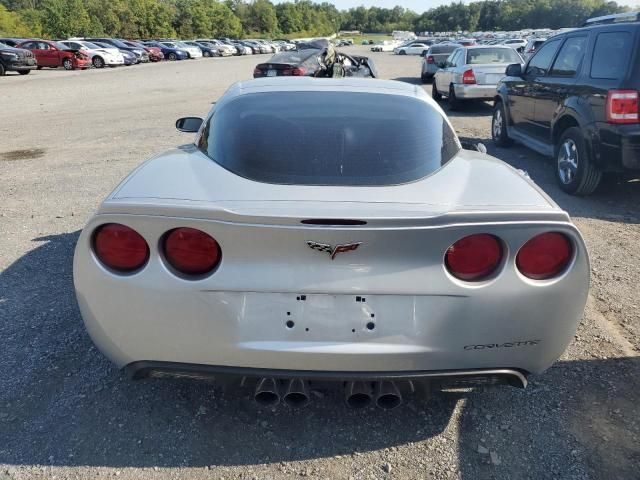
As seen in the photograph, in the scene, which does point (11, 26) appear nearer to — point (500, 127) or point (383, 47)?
point (383, 47)

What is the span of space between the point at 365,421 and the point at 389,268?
3.10 feet

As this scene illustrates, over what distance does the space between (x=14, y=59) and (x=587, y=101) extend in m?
26.8

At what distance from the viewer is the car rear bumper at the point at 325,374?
224 cm

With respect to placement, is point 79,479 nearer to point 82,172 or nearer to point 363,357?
point 363,357

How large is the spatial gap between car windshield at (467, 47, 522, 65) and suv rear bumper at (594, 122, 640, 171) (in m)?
8.40

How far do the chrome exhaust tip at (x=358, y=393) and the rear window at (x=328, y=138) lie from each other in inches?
34.7

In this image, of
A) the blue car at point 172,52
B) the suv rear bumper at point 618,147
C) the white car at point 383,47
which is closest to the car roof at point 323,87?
the suv rear bumper at point 618,147

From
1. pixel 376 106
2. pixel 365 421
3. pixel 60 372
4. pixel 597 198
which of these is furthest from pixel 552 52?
pixel 60 372

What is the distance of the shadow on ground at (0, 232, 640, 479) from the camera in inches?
97.2

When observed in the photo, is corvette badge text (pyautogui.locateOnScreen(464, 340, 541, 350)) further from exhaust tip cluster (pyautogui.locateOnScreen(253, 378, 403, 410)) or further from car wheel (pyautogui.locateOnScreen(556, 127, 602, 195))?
car wheel (pyautogui.locateOnScreen(556, 127, 602, 195))

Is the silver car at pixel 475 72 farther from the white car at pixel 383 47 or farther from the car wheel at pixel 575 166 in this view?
the white car at pixel 383 47

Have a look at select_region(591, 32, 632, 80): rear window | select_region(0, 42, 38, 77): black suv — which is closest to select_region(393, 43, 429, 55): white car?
select_region(0, 42, 38, 77): black suv

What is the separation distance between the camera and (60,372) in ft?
10.1

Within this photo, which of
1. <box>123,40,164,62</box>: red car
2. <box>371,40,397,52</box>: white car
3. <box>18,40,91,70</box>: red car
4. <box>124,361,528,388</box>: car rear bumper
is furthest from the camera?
<box>371,40,397,52</box>: white car
